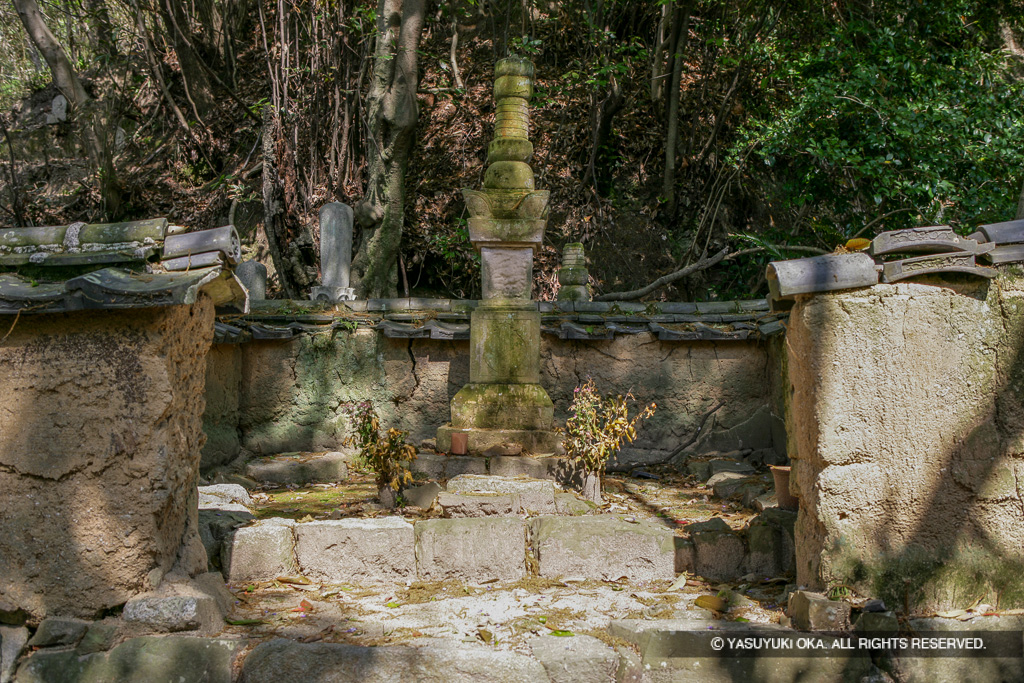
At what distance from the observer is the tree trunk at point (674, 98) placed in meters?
11.6

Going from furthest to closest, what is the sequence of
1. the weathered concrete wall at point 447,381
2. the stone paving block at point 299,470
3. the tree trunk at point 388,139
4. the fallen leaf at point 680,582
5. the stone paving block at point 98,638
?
the tree trunk at point 388,139 → the weathered concrete wall at point 447,381 → the stone paving block at point 299,470 → the fallen leaf at point 680,582 → the stone paving block at point 98,638

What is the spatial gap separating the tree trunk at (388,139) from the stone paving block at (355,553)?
566 cm

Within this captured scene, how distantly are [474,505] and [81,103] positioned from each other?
9265 mm

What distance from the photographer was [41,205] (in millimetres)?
12602

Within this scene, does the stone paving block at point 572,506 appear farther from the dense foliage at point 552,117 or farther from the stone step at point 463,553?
the dense foliage at point 552,117

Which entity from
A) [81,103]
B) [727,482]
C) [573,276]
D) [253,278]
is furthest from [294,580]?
[81,103]

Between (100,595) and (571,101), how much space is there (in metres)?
10.6

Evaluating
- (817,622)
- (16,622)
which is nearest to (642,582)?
(817,622)

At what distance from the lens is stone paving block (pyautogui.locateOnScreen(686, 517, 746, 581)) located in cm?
471

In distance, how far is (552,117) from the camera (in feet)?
41.7

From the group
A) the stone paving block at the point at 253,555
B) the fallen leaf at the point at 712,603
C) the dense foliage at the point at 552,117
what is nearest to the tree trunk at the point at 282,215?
the dense foliage at the point at 552,117

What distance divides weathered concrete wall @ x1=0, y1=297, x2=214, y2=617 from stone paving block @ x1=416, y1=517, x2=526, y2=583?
1.55m

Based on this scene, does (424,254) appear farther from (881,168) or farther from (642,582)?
(642,582)

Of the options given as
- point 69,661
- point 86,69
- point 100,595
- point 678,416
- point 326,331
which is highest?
point 86,69
